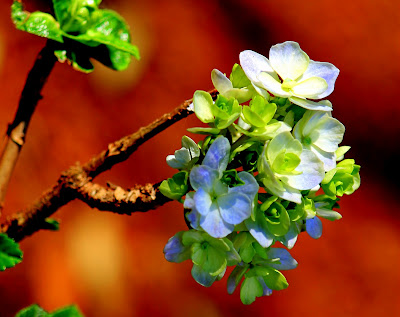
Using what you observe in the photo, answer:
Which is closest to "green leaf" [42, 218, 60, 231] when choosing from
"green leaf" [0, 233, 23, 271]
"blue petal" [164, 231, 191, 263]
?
"green leaf" [0, 233, 23, 271]

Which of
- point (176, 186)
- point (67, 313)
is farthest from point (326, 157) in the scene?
point (67, 313)

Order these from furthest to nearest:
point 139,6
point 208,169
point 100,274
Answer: point 139,6 → point 100,274 → point 208,169

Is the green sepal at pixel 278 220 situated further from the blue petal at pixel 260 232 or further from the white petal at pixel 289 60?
the white petal at pixel 289 60

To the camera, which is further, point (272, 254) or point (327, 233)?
point (327, 233)

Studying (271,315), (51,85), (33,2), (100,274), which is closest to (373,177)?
(271,315)

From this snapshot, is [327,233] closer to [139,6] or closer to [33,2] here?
[139,6]
